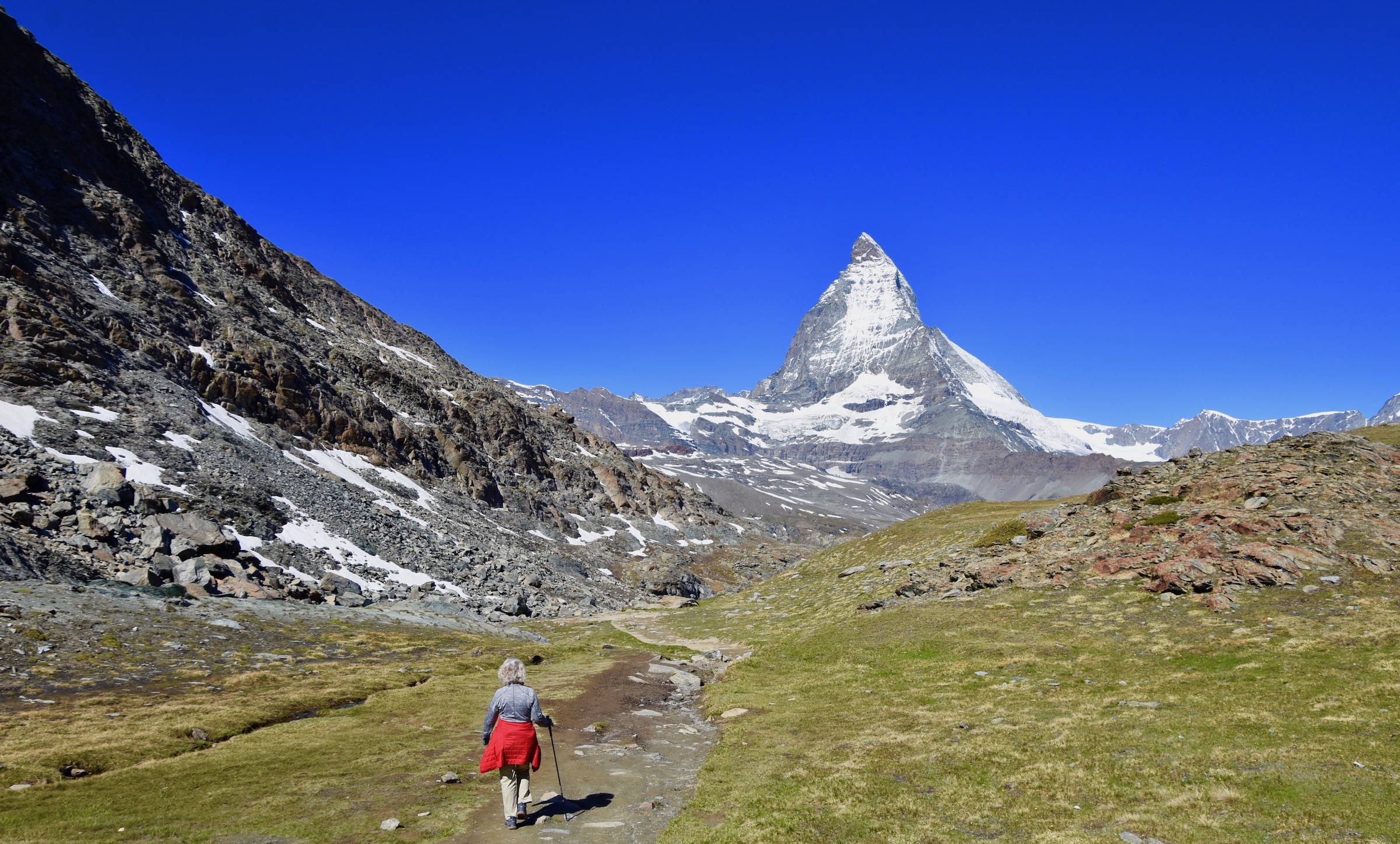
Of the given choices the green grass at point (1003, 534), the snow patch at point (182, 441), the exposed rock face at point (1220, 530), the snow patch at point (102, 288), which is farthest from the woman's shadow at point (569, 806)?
the snow patch at point (102, 288)

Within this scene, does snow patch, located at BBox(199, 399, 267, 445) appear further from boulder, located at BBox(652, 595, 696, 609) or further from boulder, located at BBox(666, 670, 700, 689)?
boulder, located at BBox(666, 670, 700, 689)

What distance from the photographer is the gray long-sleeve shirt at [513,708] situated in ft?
55.7

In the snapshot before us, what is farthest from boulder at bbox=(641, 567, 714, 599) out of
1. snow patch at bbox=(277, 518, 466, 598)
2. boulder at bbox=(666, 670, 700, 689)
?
boulder at bbox=(666, 670, 700, 689)

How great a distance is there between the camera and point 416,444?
446 feet

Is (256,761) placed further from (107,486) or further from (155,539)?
(107,486)

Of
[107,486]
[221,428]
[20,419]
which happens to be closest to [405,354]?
[221,428]

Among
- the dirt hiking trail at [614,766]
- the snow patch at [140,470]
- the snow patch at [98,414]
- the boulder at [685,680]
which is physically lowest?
the boulder at [685,680]

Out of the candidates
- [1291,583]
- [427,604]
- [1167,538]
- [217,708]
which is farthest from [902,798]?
[427,604]

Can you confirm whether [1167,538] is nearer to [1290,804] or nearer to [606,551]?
[1290,804]

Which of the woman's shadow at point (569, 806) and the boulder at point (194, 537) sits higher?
the boulder at point (194, 537)

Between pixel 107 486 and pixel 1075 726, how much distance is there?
7011 centimetres

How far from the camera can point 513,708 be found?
17000mm

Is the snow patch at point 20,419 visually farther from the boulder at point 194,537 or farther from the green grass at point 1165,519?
the green grass at point 1165,519

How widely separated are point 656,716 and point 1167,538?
34.4 meters
